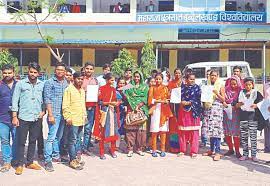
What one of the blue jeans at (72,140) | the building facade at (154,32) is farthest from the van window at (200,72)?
the blue jeans at (72,140)

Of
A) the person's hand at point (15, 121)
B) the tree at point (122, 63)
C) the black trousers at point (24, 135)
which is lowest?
the black trousers at point (24, 135)

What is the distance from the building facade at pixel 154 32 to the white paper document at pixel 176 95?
1338 centimetres

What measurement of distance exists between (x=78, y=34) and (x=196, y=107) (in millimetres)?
16353

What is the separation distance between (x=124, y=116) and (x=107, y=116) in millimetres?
491

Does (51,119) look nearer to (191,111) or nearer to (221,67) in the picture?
(191,111)

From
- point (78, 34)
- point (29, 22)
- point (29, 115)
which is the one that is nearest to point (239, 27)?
point (78, 34)

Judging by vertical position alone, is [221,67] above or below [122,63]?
below

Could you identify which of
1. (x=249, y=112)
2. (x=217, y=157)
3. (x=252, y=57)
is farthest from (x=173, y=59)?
(x=249, y=112)

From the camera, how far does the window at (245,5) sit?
22516 millimetres

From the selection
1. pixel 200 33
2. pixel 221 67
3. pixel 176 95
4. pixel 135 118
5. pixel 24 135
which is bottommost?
pixel 24 135

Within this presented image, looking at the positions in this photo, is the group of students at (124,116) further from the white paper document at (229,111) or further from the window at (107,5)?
the window at (107,5)

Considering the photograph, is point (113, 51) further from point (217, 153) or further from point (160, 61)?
→ point (217, 153)

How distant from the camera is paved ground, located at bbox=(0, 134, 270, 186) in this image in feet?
17.9

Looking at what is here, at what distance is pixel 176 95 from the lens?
22.8 ft
